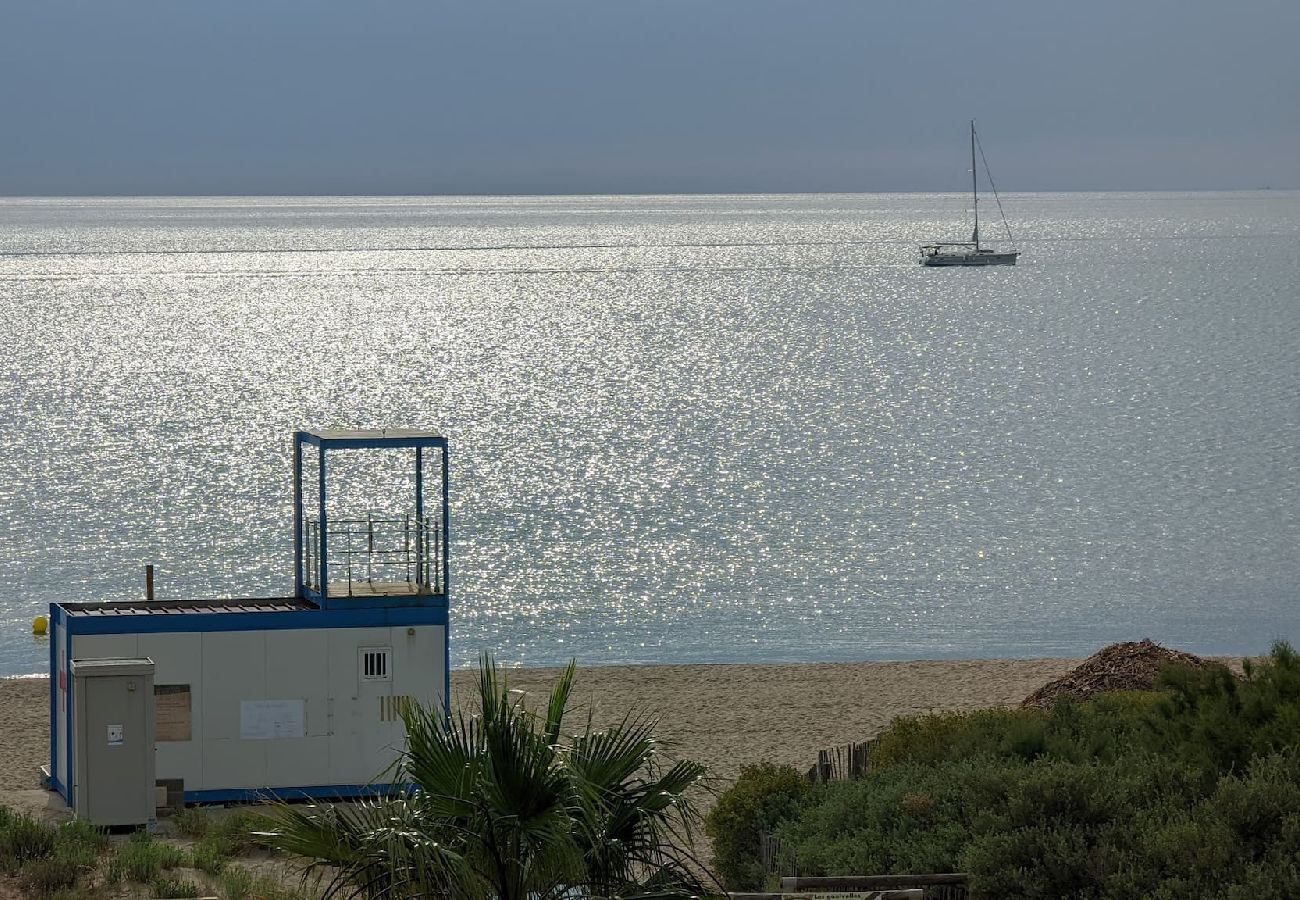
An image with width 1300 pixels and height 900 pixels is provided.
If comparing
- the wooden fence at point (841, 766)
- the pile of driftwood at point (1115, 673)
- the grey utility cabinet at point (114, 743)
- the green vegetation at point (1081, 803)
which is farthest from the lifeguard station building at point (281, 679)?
the pile of driftwood at point (1115, 673)

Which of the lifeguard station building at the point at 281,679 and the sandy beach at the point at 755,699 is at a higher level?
the lifeguard station building at the point at 281,679

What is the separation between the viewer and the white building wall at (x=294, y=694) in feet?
50.1

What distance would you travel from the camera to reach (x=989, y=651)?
28859mm

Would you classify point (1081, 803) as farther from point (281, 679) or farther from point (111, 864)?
point (281, 679)

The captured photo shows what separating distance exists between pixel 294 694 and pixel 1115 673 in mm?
8428

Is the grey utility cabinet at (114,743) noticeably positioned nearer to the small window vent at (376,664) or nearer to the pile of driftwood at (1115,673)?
the small window vent at (376,664)

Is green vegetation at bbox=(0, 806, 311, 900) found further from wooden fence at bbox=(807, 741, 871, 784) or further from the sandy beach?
the sandy beach

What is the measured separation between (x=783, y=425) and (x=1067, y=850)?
55.0 m

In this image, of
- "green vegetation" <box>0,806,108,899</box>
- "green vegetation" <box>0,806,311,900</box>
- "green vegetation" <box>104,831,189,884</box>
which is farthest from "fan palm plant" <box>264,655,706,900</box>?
"green vegetation" <box>104,831,189,884</box>

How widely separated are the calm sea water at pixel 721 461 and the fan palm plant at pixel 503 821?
18.8 m

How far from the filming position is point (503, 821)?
24.9ft

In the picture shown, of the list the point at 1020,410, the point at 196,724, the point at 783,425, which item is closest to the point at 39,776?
the point at 196,724

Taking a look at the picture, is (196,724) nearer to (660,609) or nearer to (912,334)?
(660,609)

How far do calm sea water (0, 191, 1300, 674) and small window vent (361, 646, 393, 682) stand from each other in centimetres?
1102
